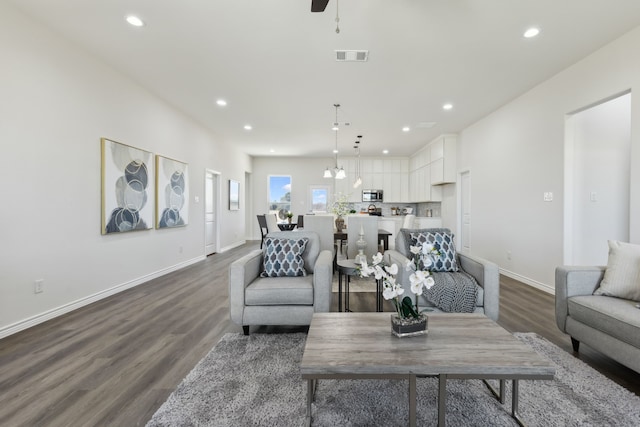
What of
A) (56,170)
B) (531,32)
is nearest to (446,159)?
(531,32)

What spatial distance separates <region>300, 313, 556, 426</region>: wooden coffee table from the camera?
124 centimetres

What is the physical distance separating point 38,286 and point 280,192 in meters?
7.05

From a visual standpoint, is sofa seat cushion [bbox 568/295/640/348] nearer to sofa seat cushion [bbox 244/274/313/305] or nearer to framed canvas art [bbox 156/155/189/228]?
sofa seat cushion [bbox 244/274/313/305]

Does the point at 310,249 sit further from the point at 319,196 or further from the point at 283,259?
the point at 319,196

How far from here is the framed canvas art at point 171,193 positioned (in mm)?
4500

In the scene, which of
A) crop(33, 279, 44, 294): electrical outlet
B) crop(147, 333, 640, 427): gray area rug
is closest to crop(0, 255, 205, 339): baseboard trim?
crop(33, 279, 44, 294): electrical outlet

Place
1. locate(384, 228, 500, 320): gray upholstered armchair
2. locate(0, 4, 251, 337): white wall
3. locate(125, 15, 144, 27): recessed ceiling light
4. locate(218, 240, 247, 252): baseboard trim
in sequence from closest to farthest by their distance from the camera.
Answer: locate(384, 228, 500, 320): gray upholstered armchair
locate(0, 4, 251, 337): white wall
locate(125, 15, 144, 27): recessed ceiling light
locate(218, 240, 247, 252): baseboard trim

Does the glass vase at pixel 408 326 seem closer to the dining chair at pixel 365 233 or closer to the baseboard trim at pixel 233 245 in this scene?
the dining chair at pixel 365 233

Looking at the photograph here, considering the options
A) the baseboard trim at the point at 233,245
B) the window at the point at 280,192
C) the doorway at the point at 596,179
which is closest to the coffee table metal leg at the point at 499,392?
the doorway at the point at 596,179

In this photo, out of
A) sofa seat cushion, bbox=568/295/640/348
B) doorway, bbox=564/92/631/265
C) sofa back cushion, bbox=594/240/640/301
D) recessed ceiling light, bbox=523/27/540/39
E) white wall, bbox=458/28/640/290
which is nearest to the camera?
sofa seat cushion, bbox=568/295/640/348

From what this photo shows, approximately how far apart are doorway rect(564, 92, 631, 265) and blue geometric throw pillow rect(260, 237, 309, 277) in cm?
336

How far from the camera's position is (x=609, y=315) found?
1810 mm

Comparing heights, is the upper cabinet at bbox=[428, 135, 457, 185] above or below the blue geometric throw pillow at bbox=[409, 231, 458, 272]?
above

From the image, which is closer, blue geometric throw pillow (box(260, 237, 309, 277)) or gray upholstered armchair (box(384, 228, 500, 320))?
gray upholstered armchair (box(384, 228, 500, 320))
